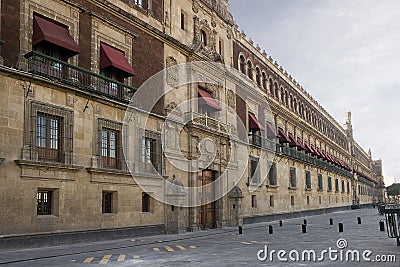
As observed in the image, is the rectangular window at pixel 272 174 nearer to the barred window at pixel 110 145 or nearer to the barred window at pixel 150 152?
the barred window at pixel 150 152

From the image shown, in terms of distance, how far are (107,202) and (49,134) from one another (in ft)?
13.6

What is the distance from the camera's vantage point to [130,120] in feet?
64.5

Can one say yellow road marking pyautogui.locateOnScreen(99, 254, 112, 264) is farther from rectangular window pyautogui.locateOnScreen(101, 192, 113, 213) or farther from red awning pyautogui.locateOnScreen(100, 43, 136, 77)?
red awning pyautogui.locateOnScreen(100, 43, 136, 77)

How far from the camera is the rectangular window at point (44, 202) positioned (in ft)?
50.1

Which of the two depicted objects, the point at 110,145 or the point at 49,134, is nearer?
the point at 49,134

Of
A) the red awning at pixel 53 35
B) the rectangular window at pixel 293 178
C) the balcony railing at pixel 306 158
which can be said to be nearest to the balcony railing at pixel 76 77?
the red awning at pixel 53 35

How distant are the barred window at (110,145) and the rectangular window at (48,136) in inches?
79.5

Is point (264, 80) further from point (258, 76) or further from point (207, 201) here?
point (207, 201)

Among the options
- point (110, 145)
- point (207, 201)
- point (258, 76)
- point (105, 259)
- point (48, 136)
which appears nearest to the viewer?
point (105, 259)

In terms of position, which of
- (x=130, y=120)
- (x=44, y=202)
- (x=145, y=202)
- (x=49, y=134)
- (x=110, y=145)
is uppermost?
(x=130, y=120)

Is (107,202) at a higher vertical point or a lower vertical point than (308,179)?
lower

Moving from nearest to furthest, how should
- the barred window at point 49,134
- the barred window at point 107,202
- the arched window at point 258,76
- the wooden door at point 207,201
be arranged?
1. the barred window at point 49,134
2. the barred window at point 107,202
3. the wooden door at point 207,201
4. the arched window at point 258,76

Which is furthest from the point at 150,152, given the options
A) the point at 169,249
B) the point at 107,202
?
the point at 169,249

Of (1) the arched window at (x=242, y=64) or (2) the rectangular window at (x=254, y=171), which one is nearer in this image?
(2) the rectangular window at (x=254, y=171)
